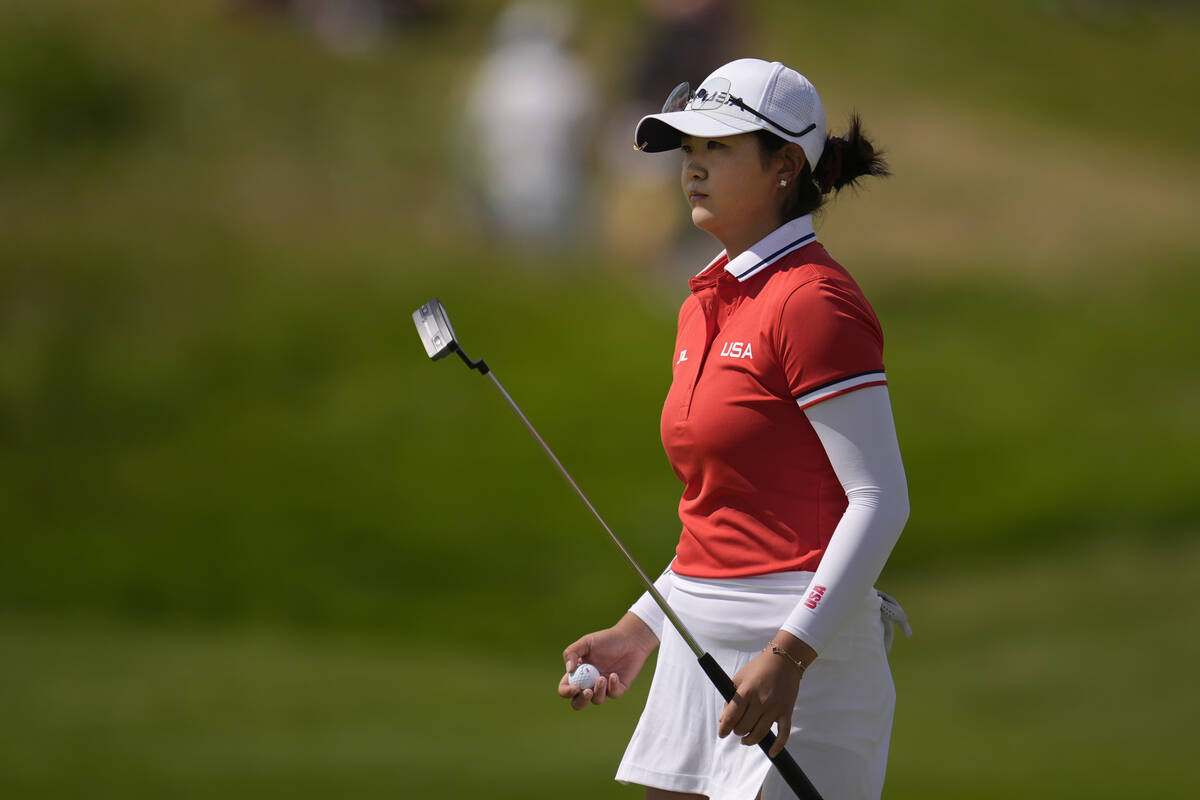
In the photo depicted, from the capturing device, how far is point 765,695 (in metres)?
2.63

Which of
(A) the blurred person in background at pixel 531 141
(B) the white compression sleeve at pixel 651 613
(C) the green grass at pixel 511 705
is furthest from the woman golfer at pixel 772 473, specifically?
(A) the blurred person in background at pixel 531 141

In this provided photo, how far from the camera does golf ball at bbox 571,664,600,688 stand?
3.01 m

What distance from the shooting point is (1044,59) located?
52.2 ft

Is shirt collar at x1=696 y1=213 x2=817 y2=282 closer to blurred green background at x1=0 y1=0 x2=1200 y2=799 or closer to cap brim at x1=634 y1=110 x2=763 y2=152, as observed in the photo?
cap brim at x1=634 y1=110 x2=763 y2=152

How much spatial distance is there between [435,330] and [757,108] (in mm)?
653

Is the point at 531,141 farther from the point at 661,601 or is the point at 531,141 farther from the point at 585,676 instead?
the point at 661,601

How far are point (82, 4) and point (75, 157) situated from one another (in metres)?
1.59

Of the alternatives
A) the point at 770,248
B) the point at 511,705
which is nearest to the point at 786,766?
the point at 770,248

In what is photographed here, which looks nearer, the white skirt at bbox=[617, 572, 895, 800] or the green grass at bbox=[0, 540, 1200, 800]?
the white skirt at bbox=[617, 572, 895, 800]

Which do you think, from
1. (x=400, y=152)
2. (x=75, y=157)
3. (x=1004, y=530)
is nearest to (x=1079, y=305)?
(x=1004, y=530)

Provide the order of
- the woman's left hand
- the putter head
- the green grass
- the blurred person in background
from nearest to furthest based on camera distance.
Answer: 1. the woman's left hand
2. the putter head
3. the green grass
4. the blurred person in background

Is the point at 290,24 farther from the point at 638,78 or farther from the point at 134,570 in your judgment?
the point at 134,570

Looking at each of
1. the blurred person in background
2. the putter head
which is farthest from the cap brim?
the blurred person in background

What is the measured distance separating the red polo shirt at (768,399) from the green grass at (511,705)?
4878 mm
